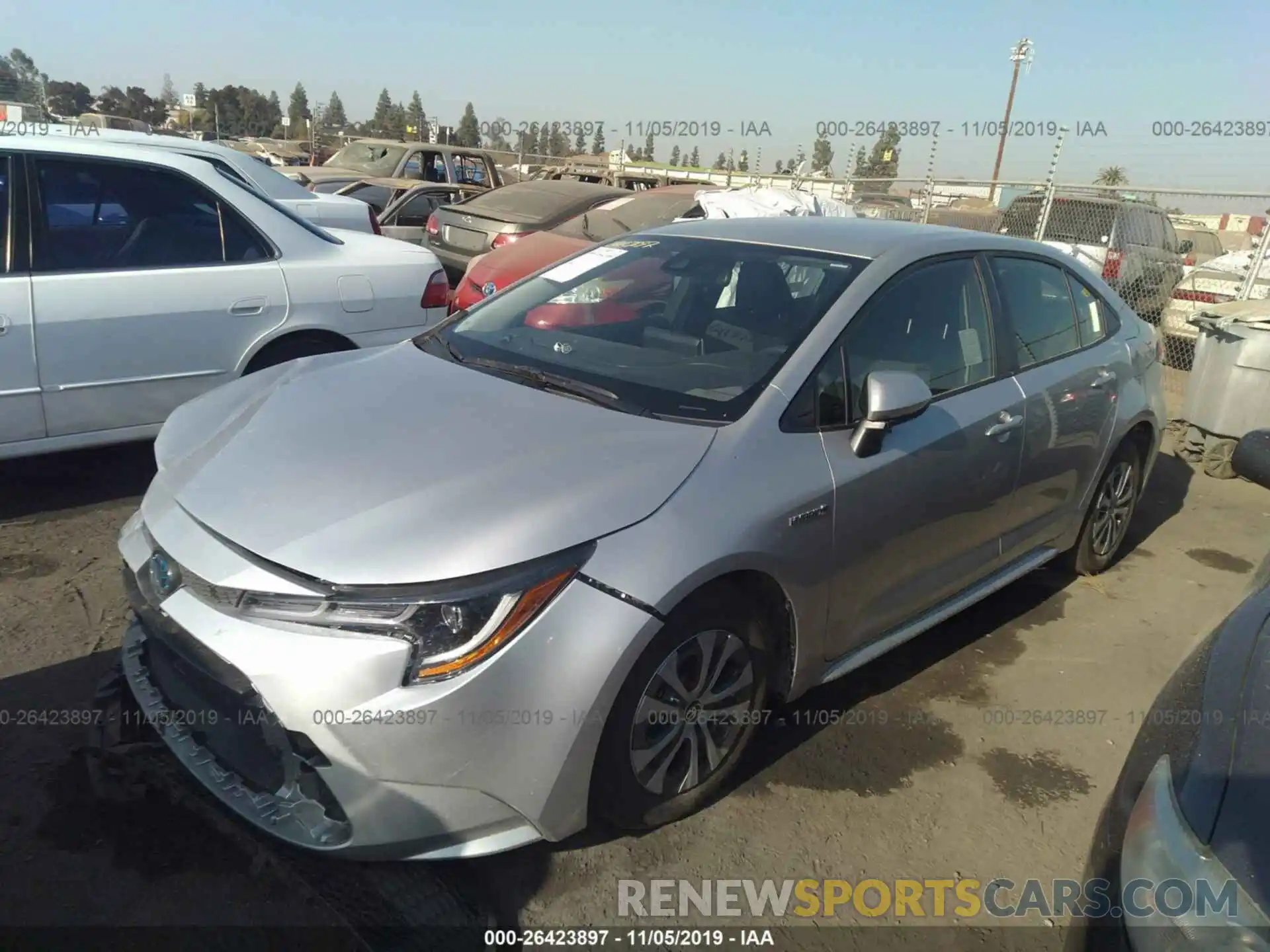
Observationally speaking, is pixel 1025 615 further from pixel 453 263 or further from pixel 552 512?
pixel 453 263

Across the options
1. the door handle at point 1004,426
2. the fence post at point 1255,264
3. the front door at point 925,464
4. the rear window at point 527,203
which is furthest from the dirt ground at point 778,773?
the fence post at point 1255,264

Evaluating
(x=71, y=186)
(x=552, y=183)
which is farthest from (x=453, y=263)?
(x=71, y=186)

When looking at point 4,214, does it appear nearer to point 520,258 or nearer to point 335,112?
point 520,258

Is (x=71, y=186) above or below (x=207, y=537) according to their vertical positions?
above

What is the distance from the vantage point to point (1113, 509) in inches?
179

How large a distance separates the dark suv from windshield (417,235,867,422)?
8334 mm

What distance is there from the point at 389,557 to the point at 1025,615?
3.22 meters

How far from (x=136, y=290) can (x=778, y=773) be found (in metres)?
3.54

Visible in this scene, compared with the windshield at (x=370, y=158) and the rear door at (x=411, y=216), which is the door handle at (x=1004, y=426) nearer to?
the rear door at (x=411, y=216)

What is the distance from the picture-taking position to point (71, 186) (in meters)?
4.22

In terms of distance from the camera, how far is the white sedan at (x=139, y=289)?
13.1 ft

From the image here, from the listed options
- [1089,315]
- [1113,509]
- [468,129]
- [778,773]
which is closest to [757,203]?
[1089,315]

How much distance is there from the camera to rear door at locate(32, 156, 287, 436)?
4051mm

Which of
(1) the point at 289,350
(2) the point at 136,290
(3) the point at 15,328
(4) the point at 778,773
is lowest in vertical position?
(4) the point at 778,773
